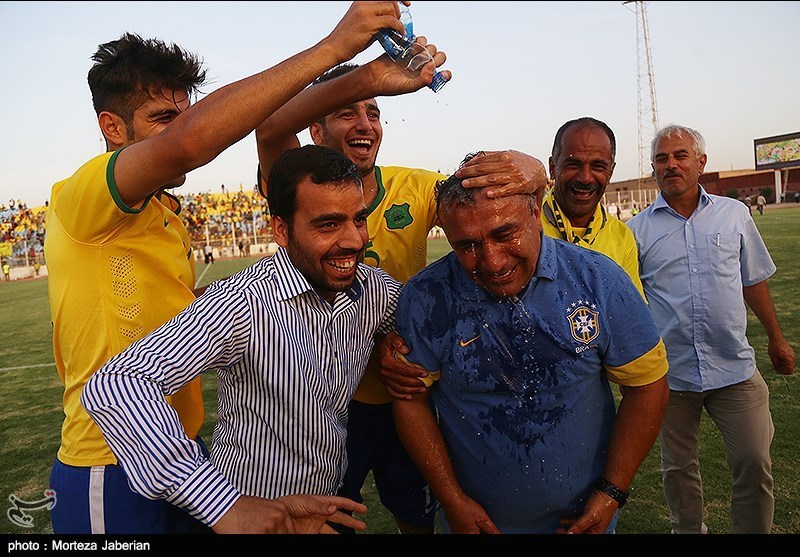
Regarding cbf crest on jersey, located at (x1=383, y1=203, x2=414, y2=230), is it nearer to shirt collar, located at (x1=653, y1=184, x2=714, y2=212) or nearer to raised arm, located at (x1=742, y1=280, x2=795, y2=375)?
shirt collar, located at (x1=653, y1=184, x2=714, y2=212)

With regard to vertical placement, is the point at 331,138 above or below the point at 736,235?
above

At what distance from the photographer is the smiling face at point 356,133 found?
144 inches

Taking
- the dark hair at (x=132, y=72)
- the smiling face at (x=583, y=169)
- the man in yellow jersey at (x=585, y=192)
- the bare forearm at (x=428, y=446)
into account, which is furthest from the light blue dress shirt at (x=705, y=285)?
the dark hair at (x=132, y=72)

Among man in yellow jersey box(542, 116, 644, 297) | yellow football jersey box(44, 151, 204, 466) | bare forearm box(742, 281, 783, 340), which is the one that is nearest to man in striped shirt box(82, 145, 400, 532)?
yellow football jersey box(44, 151, 204, 466)

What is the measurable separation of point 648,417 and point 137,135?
2.49m

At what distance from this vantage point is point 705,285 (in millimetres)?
4477

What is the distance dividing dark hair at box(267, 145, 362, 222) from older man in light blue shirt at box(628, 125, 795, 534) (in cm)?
304

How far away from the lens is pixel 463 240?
8.39 feet

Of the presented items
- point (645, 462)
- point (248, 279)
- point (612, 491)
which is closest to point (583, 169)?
point (612, 491)

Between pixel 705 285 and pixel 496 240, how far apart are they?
268 cm
